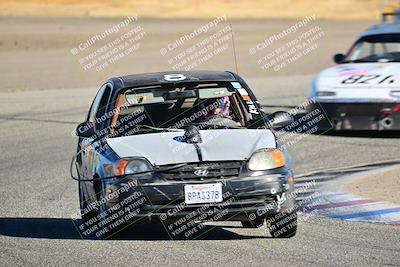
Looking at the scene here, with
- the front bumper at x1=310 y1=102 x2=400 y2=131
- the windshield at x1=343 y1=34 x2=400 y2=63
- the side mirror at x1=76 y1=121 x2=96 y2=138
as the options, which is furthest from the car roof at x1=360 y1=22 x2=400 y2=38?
the side mirror at x1=76 y1=121 x2=96 y2=138

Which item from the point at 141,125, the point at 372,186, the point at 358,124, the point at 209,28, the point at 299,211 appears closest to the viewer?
the point at 141,125

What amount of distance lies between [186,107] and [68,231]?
1.56 metres

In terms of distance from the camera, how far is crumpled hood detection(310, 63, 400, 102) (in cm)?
1534

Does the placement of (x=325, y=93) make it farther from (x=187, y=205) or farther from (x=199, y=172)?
(x=187, y=205)

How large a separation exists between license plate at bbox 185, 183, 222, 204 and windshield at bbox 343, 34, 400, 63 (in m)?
8.94

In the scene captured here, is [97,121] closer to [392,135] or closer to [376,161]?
[376,161]

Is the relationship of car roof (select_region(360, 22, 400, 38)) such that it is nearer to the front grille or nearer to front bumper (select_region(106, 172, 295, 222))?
front bumper (select_region(106, 172, 295, 222))

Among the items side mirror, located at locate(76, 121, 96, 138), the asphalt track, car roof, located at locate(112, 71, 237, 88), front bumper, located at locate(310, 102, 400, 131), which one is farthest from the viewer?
front bumper, located at locate(310, 102, 400, 131)

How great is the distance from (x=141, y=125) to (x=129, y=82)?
0.54 meters

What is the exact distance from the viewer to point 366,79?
615 inches

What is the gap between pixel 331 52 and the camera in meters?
37.7

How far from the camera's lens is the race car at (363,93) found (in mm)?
15297

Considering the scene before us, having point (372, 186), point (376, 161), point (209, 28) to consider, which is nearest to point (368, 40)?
point (376, 161)
